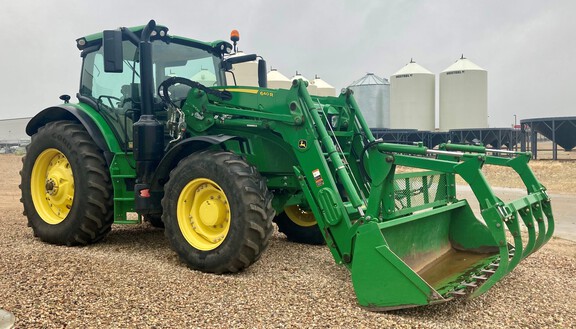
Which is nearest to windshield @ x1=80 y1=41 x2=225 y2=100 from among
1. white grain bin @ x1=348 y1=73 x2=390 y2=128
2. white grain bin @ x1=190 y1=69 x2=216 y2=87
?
white grain bin @ x1=190 y1=69 x2=216 y2=87

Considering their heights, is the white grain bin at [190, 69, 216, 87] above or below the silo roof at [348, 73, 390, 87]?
below

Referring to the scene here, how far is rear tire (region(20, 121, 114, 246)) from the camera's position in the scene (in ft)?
18.6

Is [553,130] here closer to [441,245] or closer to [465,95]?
[465,95]

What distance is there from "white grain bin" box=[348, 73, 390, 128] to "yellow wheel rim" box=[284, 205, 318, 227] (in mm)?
24855

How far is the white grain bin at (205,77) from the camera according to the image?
634cm

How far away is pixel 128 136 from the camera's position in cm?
586

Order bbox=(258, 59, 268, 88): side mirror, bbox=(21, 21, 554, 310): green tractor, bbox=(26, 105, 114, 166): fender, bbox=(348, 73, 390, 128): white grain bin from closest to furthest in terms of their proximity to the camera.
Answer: bbox=(21, 21, 554, 310): green tractor < bbox=(26, 105, 114, 166): fender < bbox=(258, 59, 268, 88): side mirror < bbox=(348, 73, 390, 128): white grain bin

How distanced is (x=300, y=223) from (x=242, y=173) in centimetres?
204

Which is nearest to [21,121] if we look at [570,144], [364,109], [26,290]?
[364,109]

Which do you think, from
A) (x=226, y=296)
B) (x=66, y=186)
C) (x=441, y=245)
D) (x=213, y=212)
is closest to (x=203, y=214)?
(x=213, y=212)

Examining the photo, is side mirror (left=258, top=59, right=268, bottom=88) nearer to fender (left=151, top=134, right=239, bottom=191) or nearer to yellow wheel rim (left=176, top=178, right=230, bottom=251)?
fender (left=151, top=134, right=239, bottom=191)

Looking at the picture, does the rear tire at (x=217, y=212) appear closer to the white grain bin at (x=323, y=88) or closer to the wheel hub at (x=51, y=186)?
the wheel hub at (x=51, y=186)

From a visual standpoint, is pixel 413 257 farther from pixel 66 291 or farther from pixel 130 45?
pixel 130 45

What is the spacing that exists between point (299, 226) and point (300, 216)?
0.13m
